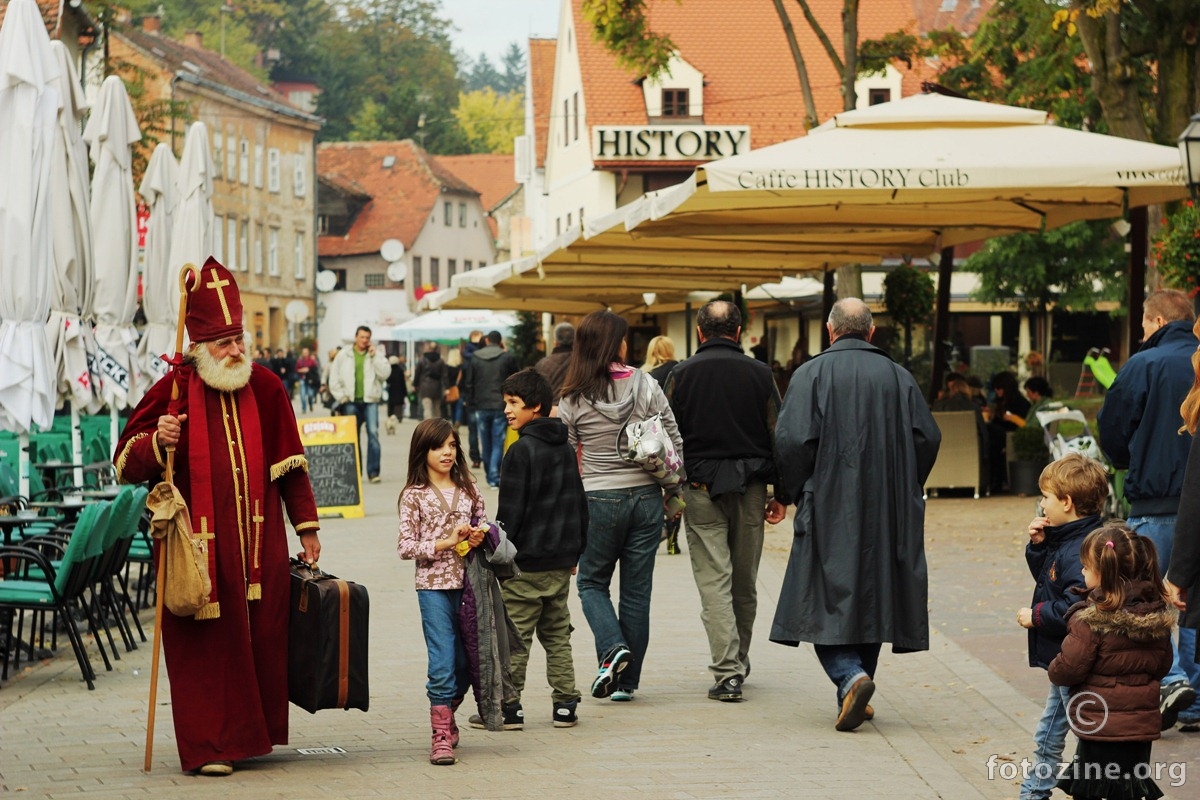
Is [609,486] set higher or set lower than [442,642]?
higher

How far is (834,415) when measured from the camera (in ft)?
26.6

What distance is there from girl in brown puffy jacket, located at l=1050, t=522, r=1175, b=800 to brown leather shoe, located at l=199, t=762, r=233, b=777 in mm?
3163

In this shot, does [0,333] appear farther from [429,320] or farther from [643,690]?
[429,320]

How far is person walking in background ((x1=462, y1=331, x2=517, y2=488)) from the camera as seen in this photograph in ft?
74.5

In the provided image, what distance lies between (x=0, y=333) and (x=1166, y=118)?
12.4 m

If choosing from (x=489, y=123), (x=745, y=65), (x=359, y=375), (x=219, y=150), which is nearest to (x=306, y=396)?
(x=745, y=65)

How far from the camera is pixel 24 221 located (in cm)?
1152

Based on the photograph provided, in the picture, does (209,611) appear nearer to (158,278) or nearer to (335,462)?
(158,278)

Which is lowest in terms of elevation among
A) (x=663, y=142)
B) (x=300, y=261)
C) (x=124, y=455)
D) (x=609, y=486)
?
(x=609, y=486)

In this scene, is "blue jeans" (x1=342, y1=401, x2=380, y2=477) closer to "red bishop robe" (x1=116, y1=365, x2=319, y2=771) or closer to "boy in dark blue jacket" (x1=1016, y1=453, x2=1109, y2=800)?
"red bishop robe" (x1=116, y1=365, x2=319, y2=771)

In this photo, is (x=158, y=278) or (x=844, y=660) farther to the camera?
(x=158, y=278)

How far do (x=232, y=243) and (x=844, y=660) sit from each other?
2518 inches

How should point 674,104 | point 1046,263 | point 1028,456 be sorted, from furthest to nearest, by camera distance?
point 674,104 < point 1046,263 < point 1028,456

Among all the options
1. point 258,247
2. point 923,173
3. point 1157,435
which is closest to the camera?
point 1157,435
